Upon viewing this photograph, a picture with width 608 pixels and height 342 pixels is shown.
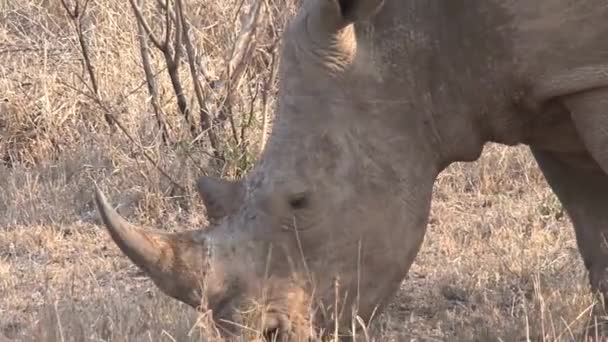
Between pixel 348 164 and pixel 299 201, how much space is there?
194mm

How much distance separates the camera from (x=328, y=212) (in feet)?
13.8

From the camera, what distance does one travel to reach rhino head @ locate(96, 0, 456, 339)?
418 cm

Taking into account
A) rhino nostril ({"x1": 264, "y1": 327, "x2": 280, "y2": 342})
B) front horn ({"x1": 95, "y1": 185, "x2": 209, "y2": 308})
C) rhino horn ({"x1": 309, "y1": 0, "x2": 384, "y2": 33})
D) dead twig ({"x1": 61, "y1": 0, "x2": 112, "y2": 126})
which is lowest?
rhino nostril ({"x1": 264, "y1": 327, "x2": 280, "y2": 342})

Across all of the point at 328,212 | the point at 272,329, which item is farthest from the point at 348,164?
the point at 272,329

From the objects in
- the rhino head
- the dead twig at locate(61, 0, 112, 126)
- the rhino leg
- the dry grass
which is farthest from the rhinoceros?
the dead twig at locate(61, 0, 112, 126)

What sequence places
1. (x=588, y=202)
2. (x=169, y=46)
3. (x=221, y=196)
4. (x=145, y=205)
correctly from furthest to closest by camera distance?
1. (x=169, y=46)
2. (x=145, y=205)
3. (x=588, y=202)
4. (x=221, y=196)

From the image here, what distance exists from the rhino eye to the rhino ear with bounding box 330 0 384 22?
570 millimetres

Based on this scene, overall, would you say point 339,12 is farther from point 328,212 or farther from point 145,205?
point 145,205

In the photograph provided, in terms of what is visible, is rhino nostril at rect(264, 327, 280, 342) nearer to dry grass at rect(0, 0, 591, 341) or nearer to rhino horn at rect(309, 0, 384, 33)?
dry grass at rect(0, 0, 591, 341)

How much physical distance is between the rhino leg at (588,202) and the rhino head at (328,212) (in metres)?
0.74

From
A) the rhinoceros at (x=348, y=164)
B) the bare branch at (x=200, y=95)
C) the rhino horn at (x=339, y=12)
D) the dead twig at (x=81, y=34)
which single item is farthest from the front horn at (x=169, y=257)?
the dead twig at (x=81, y=34)

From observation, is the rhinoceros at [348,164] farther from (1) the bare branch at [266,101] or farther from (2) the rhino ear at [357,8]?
(1) the bare branch at [266,101]

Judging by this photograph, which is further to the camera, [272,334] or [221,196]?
[221,196]

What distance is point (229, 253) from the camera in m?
4.23
